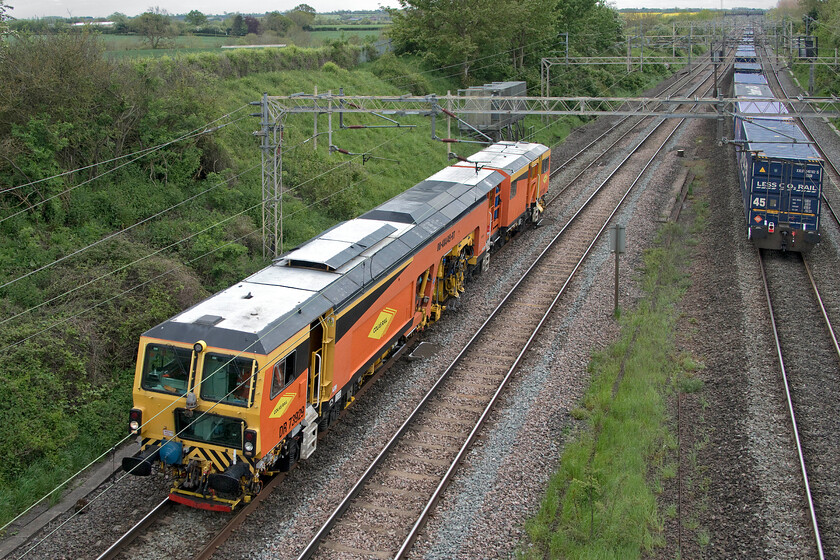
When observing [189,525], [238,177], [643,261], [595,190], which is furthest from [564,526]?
[595,190]

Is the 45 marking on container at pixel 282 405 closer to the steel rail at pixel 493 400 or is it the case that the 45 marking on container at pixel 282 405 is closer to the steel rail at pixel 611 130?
the steel rail at pixel 493 400

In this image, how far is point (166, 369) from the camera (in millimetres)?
10891

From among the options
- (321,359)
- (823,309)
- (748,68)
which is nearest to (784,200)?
(823,309)

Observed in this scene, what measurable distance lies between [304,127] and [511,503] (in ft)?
76.6

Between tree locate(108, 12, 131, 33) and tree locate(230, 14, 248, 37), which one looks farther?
tree locate(230, 14, 248, 37)

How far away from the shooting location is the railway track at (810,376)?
11094 mm

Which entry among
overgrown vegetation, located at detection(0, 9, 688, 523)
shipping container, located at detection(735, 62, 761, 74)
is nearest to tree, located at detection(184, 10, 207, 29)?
overgrown vegetation, located at detection(0, 9, 688, 523)

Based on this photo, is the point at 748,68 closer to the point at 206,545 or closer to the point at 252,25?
the point at 252,25

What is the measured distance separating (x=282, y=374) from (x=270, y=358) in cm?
54

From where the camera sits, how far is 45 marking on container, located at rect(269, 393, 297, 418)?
10762 mm

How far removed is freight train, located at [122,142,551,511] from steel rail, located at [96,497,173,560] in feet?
0.80

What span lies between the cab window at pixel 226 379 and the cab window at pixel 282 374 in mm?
396

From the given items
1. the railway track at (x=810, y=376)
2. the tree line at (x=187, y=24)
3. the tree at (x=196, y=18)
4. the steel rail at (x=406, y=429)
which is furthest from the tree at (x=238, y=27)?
the railway track at (x=810, y=376)

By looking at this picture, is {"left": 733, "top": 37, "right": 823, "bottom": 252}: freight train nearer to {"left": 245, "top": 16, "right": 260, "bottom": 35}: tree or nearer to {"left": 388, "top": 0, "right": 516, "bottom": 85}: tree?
{"left": 388, "top": 0, "right": 516, "bottom": 85}: tree
